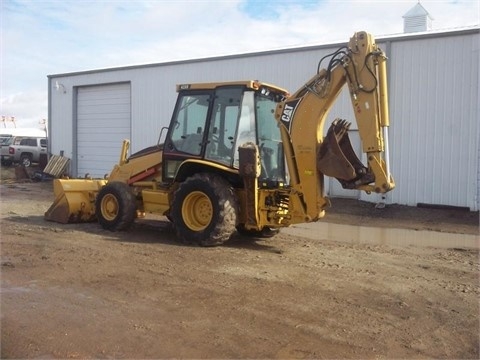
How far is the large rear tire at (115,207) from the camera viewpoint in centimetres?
996

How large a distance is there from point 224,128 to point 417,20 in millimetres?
12850

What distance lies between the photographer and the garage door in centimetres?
2280

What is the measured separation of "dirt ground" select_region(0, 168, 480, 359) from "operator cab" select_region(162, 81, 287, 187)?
4.59 feet

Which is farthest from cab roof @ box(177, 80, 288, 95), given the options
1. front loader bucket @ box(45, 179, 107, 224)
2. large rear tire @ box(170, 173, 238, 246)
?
front loader bucket @ box(45, 179, 107, 224)

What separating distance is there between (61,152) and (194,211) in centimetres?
1751

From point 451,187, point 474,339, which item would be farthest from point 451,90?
point 474,339

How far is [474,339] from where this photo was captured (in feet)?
16.0

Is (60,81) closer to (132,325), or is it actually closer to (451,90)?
(451,90)

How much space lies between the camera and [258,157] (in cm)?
852

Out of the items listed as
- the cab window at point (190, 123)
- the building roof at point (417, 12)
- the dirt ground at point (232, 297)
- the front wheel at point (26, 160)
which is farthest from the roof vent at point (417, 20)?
the front wheel at point (26, 160)

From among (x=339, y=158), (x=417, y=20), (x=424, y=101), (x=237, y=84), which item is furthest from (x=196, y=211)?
(x=417, y=20)

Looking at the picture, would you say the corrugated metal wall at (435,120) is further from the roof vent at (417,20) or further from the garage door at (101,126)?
the garage door at (101,126)

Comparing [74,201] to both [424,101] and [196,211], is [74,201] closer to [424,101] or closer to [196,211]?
[196,211]

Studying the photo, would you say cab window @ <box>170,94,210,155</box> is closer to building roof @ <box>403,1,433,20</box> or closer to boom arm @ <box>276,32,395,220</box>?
boom arm @ <box>276,32,395,220</box>
